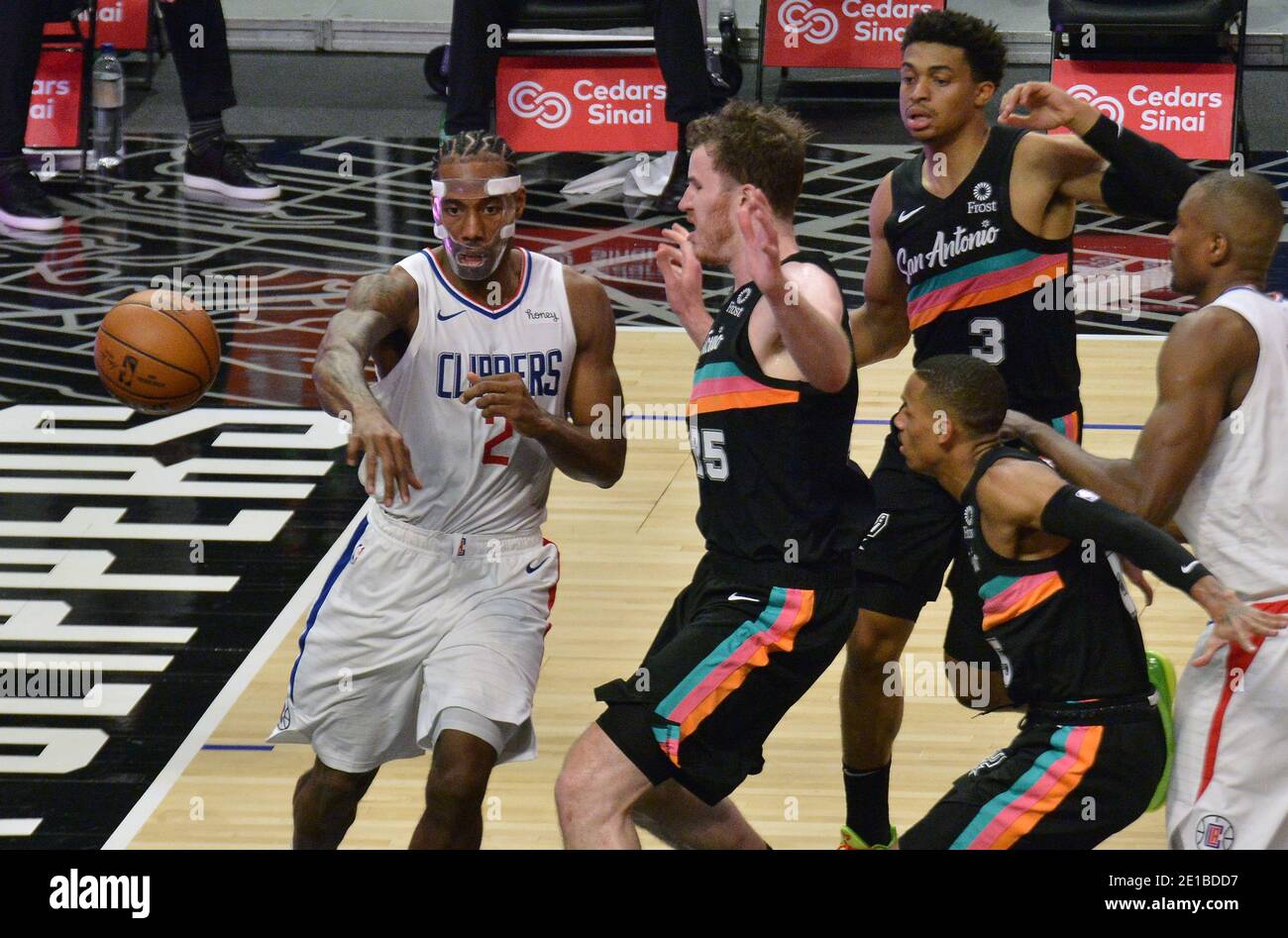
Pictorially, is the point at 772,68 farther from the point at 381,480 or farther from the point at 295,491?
the point at 381,480

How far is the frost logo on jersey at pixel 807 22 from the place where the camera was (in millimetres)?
11984

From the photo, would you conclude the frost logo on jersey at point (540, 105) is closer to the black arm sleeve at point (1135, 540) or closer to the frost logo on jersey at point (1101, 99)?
the frost logo on jersey at point (1101, 99)

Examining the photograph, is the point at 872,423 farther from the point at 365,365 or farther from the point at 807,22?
the point at 807,22

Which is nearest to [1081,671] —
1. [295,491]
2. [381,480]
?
[381,480]

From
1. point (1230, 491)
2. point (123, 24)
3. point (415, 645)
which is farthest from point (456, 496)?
point (123, 24)

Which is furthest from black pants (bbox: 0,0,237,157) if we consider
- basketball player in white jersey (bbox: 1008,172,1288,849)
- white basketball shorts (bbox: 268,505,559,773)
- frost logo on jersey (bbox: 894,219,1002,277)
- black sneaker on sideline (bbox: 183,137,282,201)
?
basketball player in white jersey (bbox: 1008,172,1288,849)

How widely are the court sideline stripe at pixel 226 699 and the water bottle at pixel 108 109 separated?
5.65 meters

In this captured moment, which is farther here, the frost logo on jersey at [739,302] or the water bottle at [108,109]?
the water bottle at [108,109]

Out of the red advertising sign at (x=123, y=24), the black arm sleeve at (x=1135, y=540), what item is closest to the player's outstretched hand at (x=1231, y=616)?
the black arm sleeve at (x=1135, y=540)

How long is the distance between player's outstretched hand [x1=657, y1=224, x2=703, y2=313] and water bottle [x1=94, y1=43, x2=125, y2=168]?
8012mm

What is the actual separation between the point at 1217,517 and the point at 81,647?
362 centimetres

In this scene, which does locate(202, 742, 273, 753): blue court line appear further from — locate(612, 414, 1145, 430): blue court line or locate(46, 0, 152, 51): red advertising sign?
locate(46, 0, 152, 51): red advertising sign

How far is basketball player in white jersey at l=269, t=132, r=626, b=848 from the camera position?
4.10 meters

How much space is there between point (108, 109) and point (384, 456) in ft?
28.8
